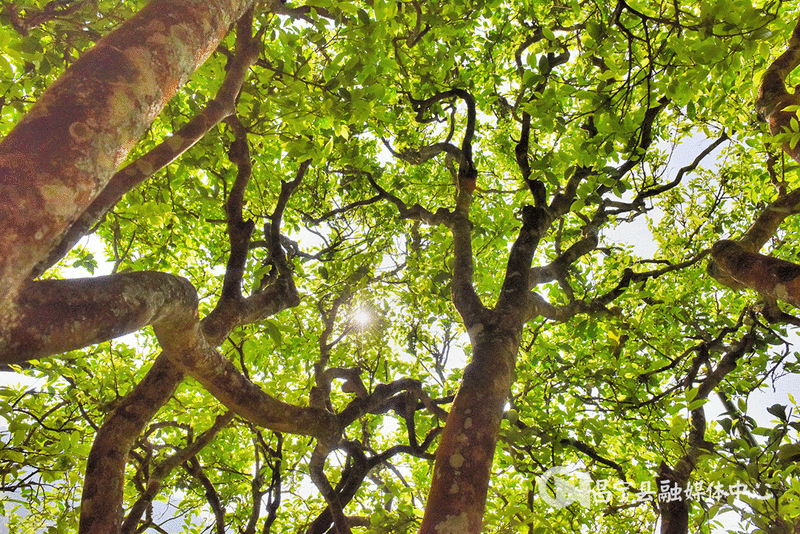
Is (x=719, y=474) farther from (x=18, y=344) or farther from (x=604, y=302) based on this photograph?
(x=18, y=344)

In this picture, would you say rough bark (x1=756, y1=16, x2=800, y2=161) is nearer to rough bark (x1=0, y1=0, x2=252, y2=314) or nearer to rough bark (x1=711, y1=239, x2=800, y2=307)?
rough bark (x1=711, y1=239, x2=800, y2=307)

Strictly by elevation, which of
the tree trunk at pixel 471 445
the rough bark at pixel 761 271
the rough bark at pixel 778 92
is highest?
the rough bark at pixel 778 92

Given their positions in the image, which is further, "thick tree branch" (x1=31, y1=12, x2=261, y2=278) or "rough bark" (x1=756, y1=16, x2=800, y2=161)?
"rough bark" (x1=756, y1=16, x2=800, y2=161)

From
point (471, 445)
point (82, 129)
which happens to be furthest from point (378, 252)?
point (82, 129)

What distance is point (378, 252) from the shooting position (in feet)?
22.6

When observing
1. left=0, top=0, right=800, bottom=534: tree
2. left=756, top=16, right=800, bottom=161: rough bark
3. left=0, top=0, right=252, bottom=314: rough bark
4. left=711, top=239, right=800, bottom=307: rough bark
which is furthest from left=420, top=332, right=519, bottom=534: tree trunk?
left=756, top=16, right=800, bottom=161: rough bark

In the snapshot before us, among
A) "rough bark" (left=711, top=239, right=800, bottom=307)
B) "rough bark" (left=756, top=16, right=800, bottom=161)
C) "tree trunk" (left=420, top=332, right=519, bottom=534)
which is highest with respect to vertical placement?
"rough bark" (left=756, top=16, right=800, bottom=161)

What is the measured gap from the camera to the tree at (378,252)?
67.3 inches

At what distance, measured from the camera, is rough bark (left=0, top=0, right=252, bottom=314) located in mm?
1179

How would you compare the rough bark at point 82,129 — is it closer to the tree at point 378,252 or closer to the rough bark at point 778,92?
the tree at point 378,252

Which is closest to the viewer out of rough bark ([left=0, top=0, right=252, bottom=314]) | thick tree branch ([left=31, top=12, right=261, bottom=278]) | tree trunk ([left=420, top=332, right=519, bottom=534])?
rough bark ([left=0, top=0, right=252, bottom=314])

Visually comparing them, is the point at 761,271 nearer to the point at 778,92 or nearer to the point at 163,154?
the point at 778,92

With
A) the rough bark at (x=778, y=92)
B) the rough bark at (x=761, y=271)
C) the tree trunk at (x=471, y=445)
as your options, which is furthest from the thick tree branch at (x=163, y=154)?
the rough bark at (x=778, y=92)

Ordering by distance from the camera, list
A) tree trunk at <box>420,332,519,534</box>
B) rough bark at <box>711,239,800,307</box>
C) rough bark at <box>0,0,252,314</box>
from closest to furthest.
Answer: rough bark at <box>0,0,252,314</box> < tree trunk at <box>420,332,519,534</box> < rough bark at <box>711,239,800,307</box>
